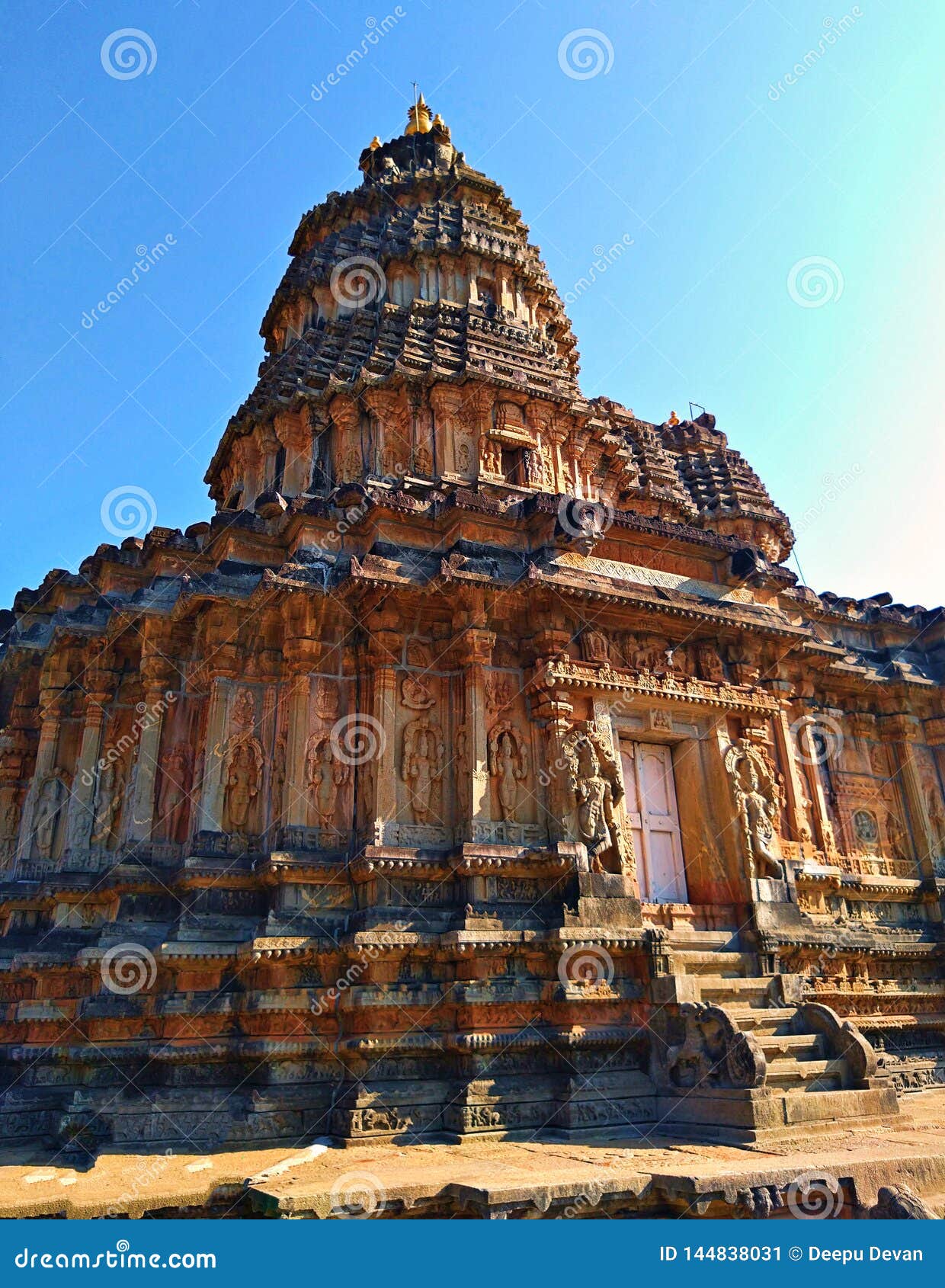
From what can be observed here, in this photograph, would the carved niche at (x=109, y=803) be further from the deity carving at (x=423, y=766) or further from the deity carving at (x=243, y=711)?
the deity carving at (x=423, y=766)

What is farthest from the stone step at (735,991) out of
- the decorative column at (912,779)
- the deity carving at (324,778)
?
the decorative column at (912,779)

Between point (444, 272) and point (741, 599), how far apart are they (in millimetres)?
11102

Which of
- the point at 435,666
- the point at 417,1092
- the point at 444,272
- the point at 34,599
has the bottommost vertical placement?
the point at 417,1092

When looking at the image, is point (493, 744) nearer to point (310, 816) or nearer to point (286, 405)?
point (310, 816)

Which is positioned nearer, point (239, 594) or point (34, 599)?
point (239, 594)

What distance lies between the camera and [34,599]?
60.8 feet

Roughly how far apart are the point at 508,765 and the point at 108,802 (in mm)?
6893

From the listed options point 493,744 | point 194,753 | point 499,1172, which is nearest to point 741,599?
point 493,744

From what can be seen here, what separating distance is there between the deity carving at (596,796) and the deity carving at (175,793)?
598 centimetres

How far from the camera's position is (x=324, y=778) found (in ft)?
42.6

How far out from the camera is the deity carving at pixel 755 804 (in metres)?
14.3

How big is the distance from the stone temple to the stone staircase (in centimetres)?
5

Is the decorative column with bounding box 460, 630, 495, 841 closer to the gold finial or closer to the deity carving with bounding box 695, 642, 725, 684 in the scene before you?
the deity carving with bounding box 695, 642, 725, 684
